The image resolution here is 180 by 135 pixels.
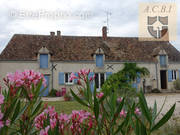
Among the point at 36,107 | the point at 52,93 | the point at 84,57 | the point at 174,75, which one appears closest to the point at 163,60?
the point at 174,75

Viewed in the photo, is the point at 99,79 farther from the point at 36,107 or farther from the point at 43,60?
the point at 36,107

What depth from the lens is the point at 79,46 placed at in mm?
20859

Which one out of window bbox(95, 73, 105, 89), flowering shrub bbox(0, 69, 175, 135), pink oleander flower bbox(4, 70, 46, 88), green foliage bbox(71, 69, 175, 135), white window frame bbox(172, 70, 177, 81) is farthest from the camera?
white window frame bbox(172, 70, 177, 81)

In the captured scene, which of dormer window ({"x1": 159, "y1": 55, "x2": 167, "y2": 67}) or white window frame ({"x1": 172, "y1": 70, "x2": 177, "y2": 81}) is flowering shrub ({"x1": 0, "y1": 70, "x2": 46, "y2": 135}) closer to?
dormer window ({"x1": 159, "y1": 55, "x2": 167, "y2": 67})

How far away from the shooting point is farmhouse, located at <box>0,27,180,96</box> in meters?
18.3

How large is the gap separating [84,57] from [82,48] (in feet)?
5.39

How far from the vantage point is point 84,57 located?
1948cm

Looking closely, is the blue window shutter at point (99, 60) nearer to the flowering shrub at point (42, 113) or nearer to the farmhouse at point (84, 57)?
the farmhouse at point (84, 57)

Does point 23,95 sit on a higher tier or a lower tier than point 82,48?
lower

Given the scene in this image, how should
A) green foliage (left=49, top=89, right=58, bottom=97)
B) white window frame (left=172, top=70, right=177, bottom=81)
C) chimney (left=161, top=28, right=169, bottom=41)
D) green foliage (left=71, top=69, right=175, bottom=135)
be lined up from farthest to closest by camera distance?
chimney (left=161, top=28, right=169, bottom=41) → white window frame (left=172, top=70, right=177, bottom=81) → green foliage (left=49, top=89, right=58, bottom=97) → green foliage (left=71, top=69, right=175, bottom=135)

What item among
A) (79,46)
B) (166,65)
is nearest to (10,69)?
(79,46)

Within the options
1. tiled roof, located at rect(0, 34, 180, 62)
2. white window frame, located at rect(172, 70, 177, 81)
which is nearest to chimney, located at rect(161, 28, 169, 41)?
tiled roof, located at rect(0, 34, 180, 62)

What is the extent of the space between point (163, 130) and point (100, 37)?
19.7 meters

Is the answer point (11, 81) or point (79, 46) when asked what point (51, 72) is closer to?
point (79, 46)
